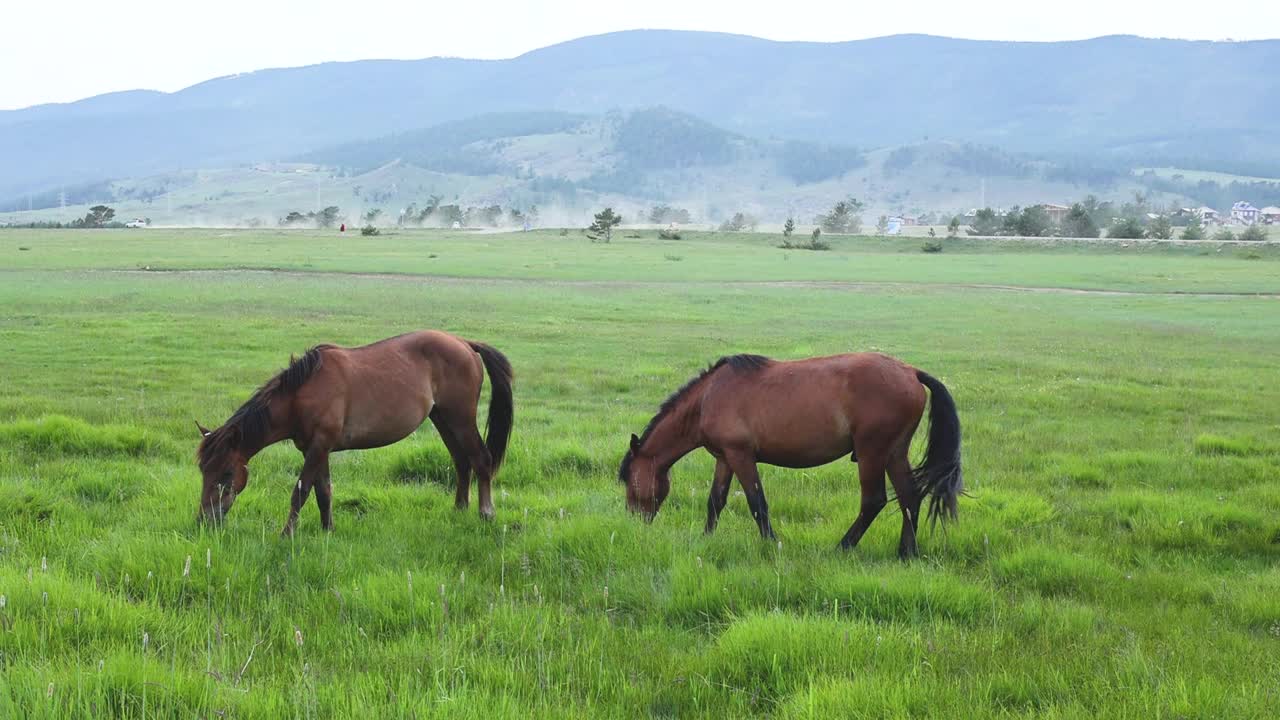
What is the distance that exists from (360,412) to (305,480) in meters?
0.83

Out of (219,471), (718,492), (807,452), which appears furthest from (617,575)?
(219,471)

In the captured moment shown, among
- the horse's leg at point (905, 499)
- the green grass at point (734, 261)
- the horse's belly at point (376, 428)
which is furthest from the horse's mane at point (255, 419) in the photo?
the green grass at point (734, 261)

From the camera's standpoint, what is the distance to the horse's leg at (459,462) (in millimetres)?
9062

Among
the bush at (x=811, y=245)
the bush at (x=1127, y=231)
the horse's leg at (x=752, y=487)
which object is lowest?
the horse's leg at (x=752, y=487)

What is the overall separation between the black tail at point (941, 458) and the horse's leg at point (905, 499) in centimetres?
8

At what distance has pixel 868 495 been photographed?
25.4 ft

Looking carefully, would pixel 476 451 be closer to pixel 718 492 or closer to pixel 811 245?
pixel 718 492

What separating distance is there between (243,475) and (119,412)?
23.0 feet

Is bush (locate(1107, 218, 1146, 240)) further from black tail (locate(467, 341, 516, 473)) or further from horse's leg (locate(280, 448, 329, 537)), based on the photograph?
horse's leg (locate(280, 448, 329, 537))

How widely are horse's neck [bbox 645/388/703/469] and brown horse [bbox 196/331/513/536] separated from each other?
164 cm

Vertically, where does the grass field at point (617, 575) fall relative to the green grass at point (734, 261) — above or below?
below

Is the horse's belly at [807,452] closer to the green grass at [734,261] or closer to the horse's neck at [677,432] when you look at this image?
the horse's neck at [677,432]

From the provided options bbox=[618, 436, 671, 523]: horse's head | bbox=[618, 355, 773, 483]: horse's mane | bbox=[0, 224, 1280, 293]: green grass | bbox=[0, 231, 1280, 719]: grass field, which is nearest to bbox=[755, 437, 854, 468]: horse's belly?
bbox=[0, 231, 1280, 719]: grass field

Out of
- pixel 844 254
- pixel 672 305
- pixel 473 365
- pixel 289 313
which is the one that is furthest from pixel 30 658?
pixel 844 254
